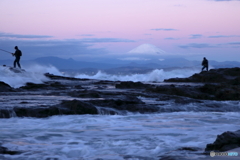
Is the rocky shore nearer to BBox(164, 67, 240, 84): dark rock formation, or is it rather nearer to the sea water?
the sea water

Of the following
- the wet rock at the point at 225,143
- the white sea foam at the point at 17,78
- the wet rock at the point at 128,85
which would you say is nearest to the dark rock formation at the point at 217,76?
the wet rock at the point at 128,85

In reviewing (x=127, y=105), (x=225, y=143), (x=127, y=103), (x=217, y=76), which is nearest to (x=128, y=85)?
(x=127, y=103)

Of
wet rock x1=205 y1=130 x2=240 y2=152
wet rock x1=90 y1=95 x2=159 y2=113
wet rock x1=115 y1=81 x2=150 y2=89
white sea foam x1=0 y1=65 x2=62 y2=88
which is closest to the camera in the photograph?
wet rock x1=205 y1=130 x2=240 y2=152

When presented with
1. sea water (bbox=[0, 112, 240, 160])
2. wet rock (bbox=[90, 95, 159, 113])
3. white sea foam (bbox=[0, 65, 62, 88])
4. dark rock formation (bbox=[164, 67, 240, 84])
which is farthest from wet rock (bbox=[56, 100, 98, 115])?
dark rock formation (bbox=[164, 67, 240, 84])

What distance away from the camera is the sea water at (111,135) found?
19.2 ft

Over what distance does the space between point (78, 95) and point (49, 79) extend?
10965 mm

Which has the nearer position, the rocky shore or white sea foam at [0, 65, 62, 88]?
the rocky shore

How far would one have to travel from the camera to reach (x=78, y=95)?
43.9 ft

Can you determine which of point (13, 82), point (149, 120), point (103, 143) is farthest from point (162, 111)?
point (13, 82)

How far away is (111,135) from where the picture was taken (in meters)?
7.41

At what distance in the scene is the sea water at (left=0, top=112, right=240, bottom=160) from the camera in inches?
231

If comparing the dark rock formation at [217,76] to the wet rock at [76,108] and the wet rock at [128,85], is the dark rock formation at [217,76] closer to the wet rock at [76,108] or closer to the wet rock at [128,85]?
the wet rock at [128,85]

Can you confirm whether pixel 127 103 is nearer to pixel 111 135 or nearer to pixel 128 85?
pixel 111 135

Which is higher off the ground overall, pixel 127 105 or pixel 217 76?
pixel 217 76
